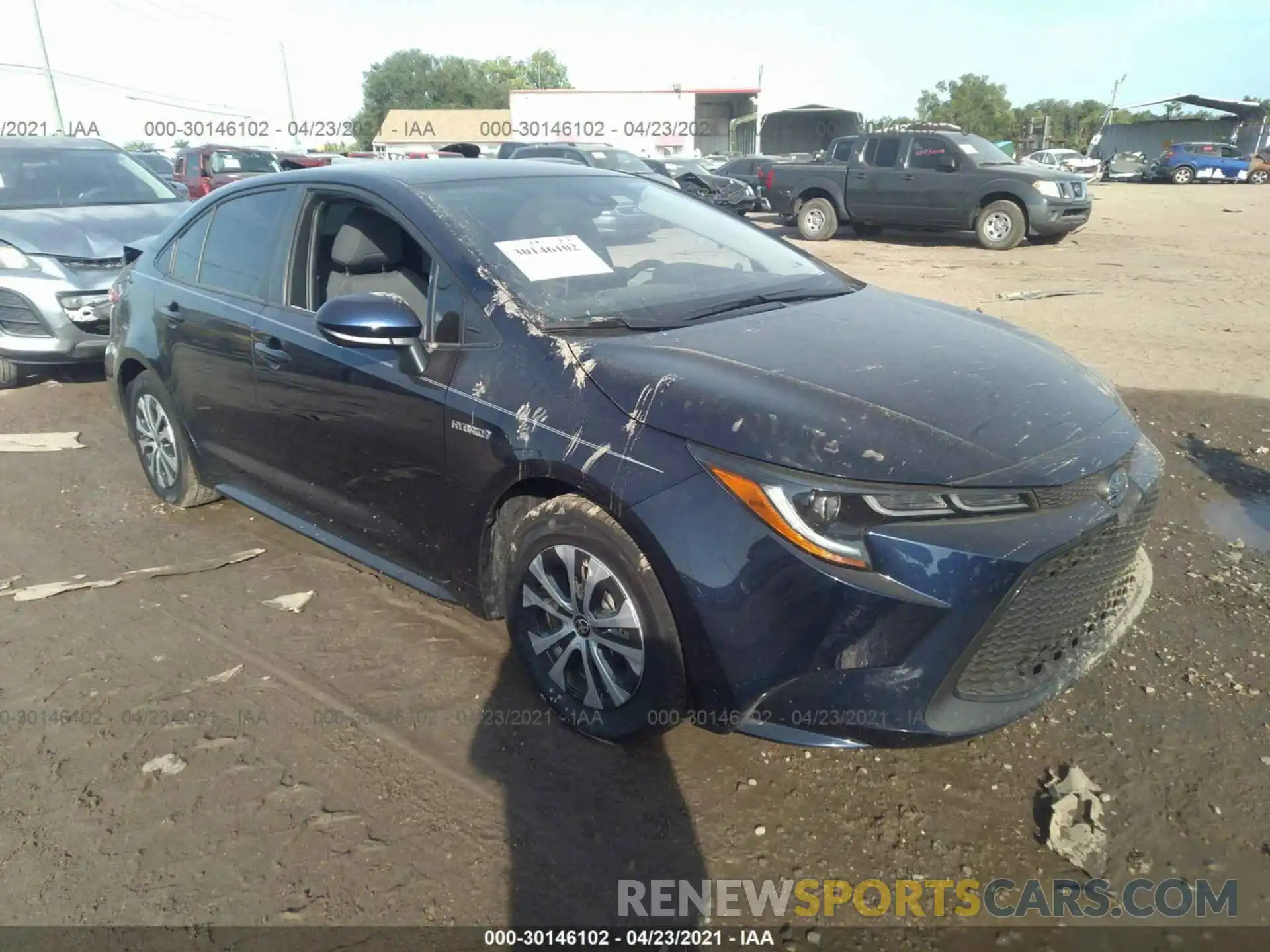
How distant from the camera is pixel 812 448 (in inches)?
89.6

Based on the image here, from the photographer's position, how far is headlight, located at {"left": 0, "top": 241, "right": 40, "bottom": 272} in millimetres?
6652

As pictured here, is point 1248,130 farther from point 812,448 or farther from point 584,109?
point 812,448

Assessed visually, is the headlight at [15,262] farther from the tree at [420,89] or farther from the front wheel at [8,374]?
the tree at [420,89]

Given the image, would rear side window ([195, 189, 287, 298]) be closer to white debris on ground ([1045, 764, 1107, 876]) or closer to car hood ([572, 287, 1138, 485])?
car hood ([572, 287, 1138, 485])

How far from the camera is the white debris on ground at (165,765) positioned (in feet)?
9.12

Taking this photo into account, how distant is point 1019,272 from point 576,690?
10.7 m

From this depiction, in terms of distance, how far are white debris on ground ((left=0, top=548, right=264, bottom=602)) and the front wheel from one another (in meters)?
4.08

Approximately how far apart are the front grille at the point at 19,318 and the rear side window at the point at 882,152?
12.4 m

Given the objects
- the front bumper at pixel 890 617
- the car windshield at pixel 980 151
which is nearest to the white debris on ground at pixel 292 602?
the front bumper at pixel 890 617

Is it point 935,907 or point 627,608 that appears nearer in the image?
point 935,907

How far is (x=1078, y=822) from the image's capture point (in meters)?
2.46

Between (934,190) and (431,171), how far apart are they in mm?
12436

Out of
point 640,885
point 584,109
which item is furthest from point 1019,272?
point 584,109

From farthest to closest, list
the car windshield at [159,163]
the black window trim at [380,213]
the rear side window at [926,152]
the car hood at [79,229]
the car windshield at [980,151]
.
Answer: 1. the car windshield at [159,163]
2. the rear side window at [926,152]
3. the car windshield at [980,151]
4. the car hood at [79,229]
5. the black window trim at [380,213]
